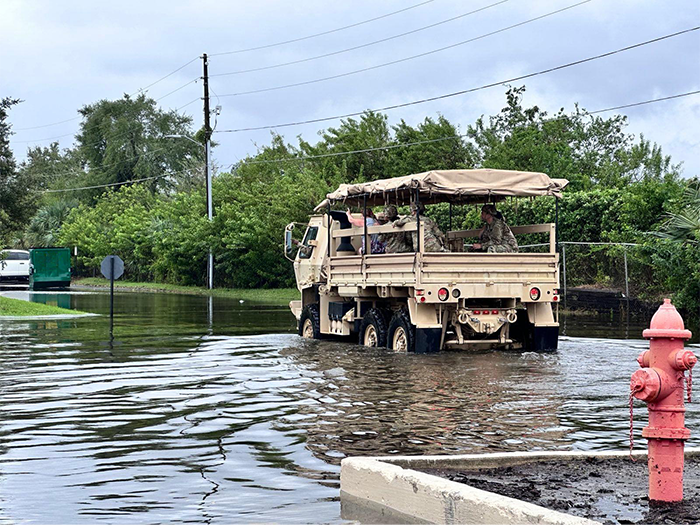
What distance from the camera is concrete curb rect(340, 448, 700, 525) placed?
5715 mm

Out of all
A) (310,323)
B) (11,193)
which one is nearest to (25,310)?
(11,193)

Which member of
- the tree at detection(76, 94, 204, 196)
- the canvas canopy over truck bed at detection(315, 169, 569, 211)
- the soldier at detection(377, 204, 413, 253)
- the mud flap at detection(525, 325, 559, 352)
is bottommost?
the mud flap at detection(525, 325, 559, 352)

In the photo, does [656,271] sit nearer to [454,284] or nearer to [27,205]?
[454,284]

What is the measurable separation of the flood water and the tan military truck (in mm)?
494

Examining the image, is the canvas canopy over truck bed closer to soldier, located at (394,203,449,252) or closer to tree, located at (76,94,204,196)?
soldier, located at (394,203,449,252)

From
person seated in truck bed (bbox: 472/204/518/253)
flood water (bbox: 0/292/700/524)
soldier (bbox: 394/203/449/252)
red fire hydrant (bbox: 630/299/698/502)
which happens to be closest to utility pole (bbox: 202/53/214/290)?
flood water (bbox: 0/292/700/524)

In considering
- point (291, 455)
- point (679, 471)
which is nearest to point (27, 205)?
point (291, 455)

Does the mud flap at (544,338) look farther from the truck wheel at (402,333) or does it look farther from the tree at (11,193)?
the tree at (11,193)

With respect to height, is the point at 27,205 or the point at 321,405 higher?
the point at 27,205

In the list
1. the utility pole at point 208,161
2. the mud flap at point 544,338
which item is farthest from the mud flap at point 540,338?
the utility pole at point 208,161

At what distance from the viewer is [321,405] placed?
11750 millimetres

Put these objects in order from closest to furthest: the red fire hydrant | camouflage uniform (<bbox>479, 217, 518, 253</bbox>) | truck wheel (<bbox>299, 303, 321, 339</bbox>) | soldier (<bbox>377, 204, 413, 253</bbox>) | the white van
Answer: the red fire hydrant < soldier (<bbox>377, 204, 413, 253</bbox>) < camouflage uniform (<bbox>479, 217, 518, 253</bbox>) < truck wheel (<bbox>299, 303, 321, 339</bbox>) < the white van

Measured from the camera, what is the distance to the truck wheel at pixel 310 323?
69.6 feet

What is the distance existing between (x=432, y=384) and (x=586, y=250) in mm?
18357
